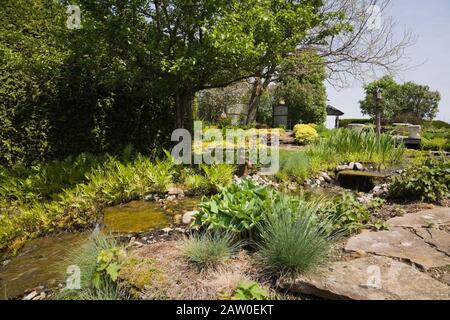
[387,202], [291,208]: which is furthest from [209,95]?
[291,208]

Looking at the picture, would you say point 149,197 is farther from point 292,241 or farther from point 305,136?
point 305,136

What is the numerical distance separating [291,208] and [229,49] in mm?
2981

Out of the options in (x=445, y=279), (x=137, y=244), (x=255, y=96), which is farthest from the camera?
(x=255, y=96)

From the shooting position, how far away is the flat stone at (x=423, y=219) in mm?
Answer: 3455

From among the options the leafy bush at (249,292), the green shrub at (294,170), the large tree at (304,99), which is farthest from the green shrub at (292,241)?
the large tree at (304,99)

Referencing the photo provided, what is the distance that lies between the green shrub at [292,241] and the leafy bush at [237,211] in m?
0.15

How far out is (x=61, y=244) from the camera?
3887 millimetres

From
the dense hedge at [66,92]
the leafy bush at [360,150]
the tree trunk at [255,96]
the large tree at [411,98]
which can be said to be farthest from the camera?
the large tree at [411,98]

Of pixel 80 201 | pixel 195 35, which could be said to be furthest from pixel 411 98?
pixel 80 201

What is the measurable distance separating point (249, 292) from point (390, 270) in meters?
1.05

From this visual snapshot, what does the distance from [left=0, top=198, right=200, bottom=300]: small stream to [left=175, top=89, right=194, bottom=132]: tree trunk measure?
2429 millimetres

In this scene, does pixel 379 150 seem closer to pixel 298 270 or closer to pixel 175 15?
pixel 175 15

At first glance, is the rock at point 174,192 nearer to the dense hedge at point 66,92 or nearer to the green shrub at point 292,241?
the dense hedge at point 66,92
